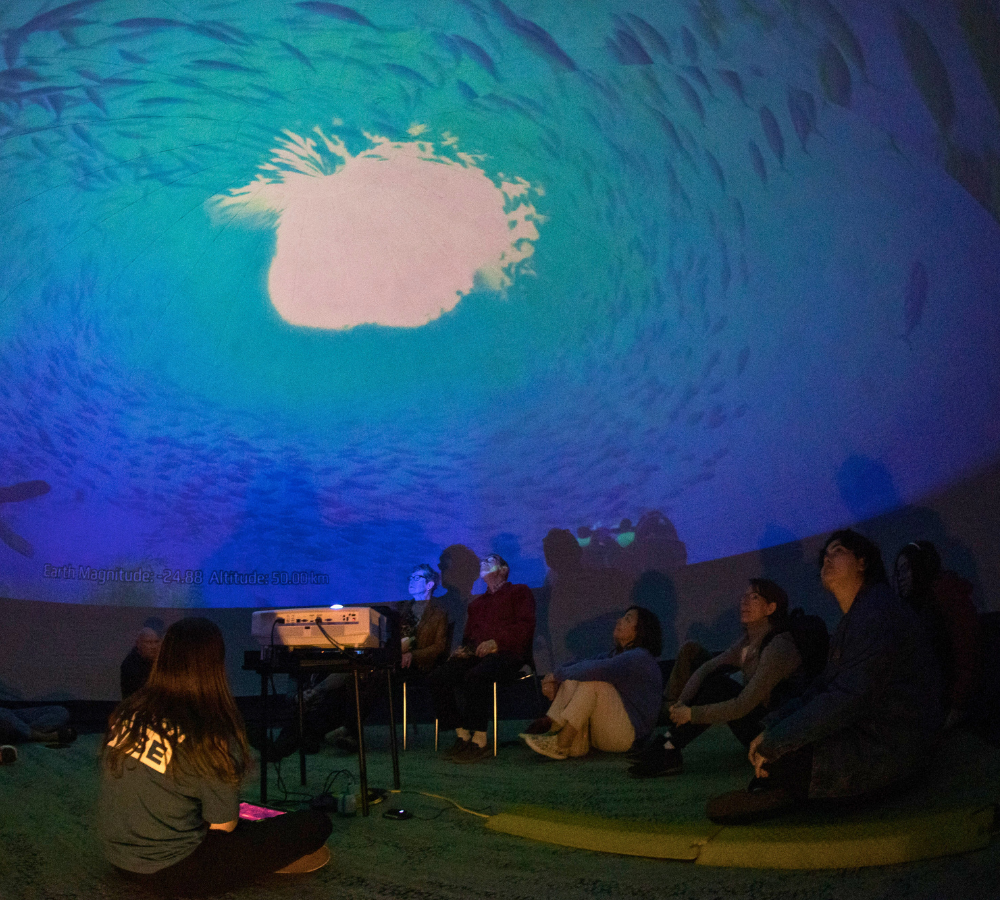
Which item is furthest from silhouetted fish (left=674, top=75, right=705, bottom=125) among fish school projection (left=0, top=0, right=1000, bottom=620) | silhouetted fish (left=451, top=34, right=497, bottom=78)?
silhouetted fish (left=451, top=34, right=497, bottom=78)

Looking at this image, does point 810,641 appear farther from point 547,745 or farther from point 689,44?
point 689,44

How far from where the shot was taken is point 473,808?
3016 mm

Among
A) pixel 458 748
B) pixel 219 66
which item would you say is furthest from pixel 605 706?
pixel 219 66

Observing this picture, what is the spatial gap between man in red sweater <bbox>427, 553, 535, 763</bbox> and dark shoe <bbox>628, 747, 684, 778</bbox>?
1060 mm

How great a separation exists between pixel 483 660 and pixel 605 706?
2.53 feet

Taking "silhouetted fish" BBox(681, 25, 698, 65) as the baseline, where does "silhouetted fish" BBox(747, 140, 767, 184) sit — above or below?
below

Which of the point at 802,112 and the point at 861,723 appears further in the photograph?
the point at 802,112

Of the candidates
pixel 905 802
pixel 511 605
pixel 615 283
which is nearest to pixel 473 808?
pixel 905 802

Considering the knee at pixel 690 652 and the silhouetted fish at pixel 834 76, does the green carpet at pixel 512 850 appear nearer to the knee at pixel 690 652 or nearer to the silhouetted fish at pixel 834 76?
the knee at pixel 690 652

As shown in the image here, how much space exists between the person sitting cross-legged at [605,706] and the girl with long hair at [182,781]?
2.30m

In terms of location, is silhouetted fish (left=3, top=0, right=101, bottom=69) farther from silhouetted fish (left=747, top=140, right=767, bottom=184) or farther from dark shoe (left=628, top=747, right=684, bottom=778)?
dark shoe (left=628, top=747, right=684, bottom=778)

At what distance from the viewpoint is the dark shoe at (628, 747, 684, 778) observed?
3.50 m

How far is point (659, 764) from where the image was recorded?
138 inches

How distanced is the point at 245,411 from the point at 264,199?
7.06ft
